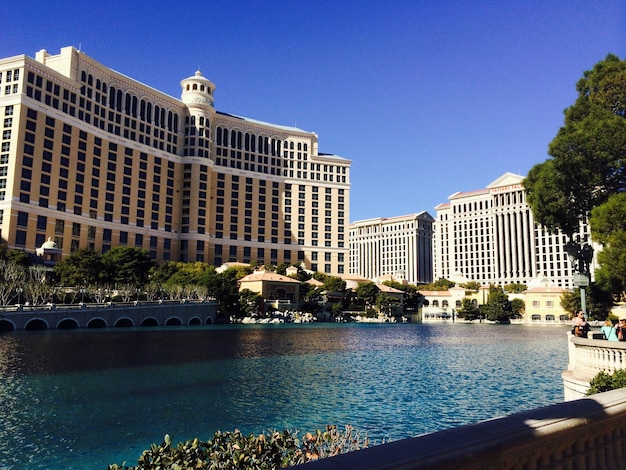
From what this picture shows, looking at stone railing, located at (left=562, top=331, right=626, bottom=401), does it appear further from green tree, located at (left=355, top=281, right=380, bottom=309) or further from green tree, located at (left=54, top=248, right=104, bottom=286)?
green tree, located at (left=355, top=281, right=380, bottom=309)

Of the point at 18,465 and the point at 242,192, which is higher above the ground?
the point at 242,192

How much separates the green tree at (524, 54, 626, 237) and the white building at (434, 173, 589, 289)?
135 metres

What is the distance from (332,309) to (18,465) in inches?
4032

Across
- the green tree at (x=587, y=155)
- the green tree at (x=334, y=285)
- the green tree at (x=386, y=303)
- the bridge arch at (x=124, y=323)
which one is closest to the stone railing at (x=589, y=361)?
the green tree at (x=587, y=155)

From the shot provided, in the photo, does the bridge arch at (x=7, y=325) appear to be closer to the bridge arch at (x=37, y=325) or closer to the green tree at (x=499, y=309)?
the bridge arch at (x=37, y=325)

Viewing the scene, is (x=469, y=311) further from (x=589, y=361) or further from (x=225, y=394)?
(x=589, y=361)

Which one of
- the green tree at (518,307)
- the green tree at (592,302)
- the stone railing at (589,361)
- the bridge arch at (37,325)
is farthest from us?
the green tree at (518,307)

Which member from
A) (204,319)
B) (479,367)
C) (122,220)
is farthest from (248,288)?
(479,367)

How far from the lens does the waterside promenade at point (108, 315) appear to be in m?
62.1

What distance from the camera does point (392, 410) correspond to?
2109 centimetres

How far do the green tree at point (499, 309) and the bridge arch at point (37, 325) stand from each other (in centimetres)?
9615

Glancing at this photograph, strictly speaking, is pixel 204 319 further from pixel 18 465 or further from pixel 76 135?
pixel 18 465

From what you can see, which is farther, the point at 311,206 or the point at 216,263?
the point at 311,206

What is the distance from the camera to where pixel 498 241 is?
178875 mm
